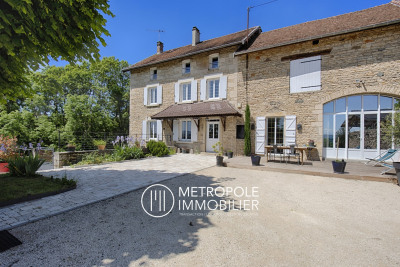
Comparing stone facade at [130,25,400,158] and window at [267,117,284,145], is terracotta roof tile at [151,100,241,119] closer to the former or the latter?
stone facade at [130,25,400,158]

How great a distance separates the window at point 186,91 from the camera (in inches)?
527

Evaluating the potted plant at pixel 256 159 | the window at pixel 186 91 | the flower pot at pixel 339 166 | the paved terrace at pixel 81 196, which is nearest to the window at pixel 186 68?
the window at pixel 186 91

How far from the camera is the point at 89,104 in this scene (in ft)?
61.4

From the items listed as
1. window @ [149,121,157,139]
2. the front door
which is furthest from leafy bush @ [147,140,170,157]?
window @ [149,121,157,139]

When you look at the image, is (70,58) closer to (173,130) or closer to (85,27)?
(85,27)

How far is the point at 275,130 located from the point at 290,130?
2.64ft

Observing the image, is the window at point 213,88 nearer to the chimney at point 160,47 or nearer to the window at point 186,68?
the window at point 186,68

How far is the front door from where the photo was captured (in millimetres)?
11828

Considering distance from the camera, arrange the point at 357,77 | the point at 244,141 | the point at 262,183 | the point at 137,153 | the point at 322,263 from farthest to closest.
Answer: the point at 244,141 → the point at 137,153 → the point at 357,77 → the point at 262,183 → the point at 322,263

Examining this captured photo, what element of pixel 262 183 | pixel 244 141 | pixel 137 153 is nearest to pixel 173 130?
pixel 137 153

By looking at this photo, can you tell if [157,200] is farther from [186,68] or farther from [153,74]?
[153,74]

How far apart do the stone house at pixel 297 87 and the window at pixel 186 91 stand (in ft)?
0.24

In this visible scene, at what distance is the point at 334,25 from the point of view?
944cm

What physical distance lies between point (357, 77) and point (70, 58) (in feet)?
35.8
